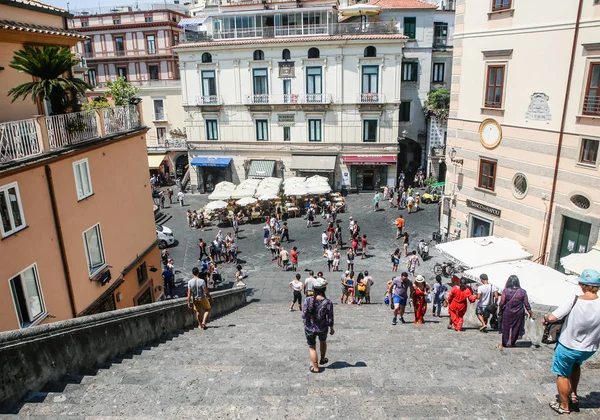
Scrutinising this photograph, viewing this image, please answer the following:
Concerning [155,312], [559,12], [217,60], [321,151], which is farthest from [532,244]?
[217,60]

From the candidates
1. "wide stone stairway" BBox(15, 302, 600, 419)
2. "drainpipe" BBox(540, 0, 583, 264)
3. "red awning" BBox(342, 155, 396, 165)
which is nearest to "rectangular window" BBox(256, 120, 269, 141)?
"red awning" BBox(342, 155, 396, 165)

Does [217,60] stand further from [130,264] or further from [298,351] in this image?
[298,351]

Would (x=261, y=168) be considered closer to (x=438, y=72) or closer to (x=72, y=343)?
(x=438, y=72)

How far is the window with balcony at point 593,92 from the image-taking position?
14.6 metres

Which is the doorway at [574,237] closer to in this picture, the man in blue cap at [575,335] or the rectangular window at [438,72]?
the man in blue cap at [575,335]

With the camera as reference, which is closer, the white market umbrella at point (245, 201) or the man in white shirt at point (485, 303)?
the man in white shirt at point (485, 303)

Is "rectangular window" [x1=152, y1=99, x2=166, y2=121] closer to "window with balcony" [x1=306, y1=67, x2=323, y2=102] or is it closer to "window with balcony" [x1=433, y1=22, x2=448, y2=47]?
"window with balcony" [x1=306, y1=67, x2=323, y2=102]

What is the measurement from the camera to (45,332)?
6.98 m

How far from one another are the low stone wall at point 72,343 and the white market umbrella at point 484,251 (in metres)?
10.1

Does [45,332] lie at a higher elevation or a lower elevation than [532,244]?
higher

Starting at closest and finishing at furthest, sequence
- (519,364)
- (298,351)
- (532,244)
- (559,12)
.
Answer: (519,364)
(298,351)
(559,12)
(532,244)

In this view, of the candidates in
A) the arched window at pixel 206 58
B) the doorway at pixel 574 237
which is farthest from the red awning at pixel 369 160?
the doorway at pixel 574 237

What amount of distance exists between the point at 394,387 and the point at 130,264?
11.4 m

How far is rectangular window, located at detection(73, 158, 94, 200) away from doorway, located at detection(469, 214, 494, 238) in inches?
615
